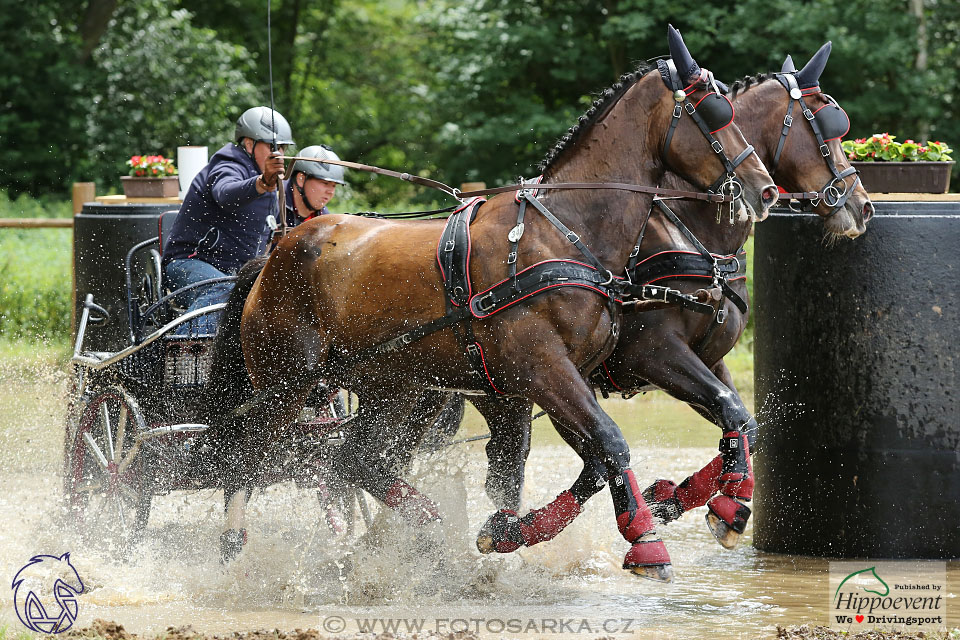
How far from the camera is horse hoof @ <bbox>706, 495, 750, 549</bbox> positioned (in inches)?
199

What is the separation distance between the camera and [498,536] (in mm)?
4902

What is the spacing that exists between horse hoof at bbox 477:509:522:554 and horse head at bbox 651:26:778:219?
153 centimetres

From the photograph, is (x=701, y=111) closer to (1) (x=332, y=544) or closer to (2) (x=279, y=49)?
(1) (x=332, y=544)

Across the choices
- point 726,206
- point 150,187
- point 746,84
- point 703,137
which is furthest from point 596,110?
point 150,187

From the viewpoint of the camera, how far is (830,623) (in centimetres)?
470

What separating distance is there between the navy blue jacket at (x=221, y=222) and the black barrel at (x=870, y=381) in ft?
8.31

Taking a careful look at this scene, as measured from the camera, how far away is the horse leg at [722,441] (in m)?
5.01

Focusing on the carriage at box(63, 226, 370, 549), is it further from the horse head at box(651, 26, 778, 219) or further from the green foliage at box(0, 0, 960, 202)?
the green foliage at box(0, 0, 960, 202)

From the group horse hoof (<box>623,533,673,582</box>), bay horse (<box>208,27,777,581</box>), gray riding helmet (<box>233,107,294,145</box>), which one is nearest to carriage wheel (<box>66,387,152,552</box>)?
bay horse (<box>208,27,777,581</box>)

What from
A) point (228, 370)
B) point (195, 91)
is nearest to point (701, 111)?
point (228, 370)

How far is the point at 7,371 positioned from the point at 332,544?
17.3 feet

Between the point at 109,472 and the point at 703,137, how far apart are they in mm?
3211

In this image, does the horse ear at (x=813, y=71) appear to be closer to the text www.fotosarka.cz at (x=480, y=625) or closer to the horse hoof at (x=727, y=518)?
the horse hoof at (x=727, y=518)

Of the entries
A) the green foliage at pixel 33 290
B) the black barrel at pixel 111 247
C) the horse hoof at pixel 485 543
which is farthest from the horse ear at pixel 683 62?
the green foliage at pixel 33 290
